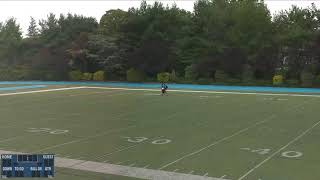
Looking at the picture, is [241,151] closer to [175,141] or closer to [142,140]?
[175,141]

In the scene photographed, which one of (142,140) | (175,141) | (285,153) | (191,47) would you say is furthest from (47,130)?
(191,47)

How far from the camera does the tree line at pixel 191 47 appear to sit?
37.5m

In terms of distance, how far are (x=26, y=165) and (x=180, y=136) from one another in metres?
7.61

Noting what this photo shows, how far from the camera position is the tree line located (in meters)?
37.5

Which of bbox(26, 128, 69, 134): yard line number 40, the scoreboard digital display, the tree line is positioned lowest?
bbox(26, 128, 69, 134): yard line number 40

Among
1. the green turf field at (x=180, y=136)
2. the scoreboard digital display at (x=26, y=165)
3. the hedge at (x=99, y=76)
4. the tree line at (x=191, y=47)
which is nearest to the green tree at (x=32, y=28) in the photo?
the tree line at (x=191, y=47)

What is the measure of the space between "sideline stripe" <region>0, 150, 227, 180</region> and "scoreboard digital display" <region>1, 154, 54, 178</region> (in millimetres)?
3042

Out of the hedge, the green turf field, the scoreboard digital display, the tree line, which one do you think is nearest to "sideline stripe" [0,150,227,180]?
the green turf field

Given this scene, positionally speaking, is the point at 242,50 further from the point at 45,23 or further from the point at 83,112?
the point at 45,23

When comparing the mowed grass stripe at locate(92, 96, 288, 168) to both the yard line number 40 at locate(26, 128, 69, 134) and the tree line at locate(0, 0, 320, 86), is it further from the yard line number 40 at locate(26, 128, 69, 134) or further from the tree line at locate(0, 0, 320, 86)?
the tree line at locate(0, 0, 320, 86)

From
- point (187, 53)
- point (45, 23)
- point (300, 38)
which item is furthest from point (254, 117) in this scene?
point (45, 23)

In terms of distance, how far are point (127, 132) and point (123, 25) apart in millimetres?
32836

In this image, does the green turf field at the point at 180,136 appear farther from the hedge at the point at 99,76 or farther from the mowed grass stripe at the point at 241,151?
the hedge at the point at 99,76

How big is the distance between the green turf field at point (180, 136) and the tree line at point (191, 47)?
15866 millimetres
